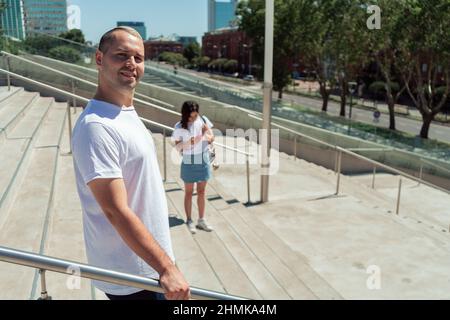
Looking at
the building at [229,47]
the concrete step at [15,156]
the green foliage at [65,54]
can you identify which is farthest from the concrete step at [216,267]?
the building at [229,47]

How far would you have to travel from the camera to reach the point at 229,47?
285 feet

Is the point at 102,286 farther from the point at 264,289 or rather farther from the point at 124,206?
the point at 264,289

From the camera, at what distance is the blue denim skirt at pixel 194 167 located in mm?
5156

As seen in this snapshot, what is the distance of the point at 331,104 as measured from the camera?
44.8m

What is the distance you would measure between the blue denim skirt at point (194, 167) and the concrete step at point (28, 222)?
153cm

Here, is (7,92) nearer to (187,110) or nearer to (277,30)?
Result: (187,110)

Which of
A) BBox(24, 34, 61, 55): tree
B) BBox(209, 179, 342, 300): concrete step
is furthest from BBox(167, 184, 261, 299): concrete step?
BBox(24, 34, 61, 55): tree

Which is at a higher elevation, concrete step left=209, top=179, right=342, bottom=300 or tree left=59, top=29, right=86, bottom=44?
tree left=59, top=29, right=86, bottom=44

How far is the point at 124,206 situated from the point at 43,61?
561 inches

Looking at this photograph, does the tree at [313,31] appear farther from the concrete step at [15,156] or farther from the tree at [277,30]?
the concrete step at [15,156]

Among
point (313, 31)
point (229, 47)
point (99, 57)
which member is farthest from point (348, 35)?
point (229, 47)

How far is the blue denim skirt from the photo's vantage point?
5156 mm

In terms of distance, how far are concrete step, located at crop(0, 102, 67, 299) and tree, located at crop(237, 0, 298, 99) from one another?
2530 centimetres

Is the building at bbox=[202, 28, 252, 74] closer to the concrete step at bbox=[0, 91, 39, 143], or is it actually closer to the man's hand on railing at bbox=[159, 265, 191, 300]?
the concrete step at bbox=[0, 91, 39, 143]
